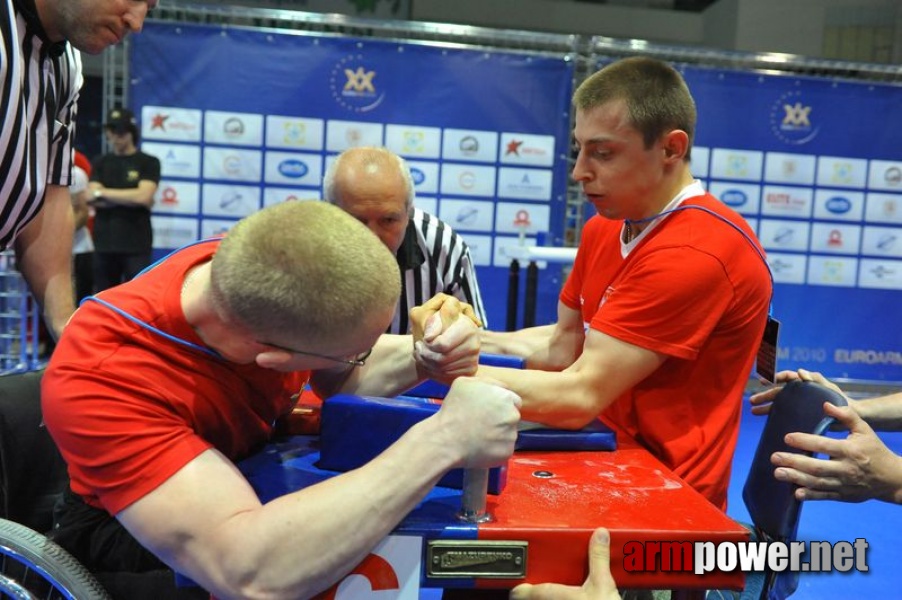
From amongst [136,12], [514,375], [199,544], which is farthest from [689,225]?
[136,12]

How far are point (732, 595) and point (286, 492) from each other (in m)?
0.95

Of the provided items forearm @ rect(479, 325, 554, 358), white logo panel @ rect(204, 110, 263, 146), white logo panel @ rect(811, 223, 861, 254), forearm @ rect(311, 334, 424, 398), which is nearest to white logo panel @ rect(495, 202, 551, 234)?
white logo panel @ rect(204, 110, 263, 146)

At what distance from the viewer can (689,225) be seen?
182cm

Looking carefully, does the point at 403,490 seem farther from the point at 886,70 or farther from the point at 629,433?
the point at 886,70

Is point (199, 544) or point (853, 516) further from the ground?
point (199, 544)

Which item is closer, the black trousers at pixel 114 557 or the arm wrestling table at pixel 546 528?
the arm wrestling table at pixel 546 528

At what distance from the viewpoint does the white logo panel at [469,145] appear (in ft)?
19.1

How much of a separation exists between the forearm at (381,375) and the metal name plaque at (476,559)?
0.56 metres

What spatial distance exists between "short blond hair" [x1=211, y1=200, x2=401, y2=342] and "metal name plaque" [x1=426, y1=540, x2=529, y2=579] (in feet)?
1.10

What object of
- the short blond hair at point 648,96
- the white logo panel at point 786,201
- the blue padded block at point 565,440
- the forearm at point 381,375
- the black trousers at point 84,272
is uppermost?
the short blond hair at point 648,96

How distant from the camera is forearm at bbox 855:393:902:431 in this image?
6.82 feet

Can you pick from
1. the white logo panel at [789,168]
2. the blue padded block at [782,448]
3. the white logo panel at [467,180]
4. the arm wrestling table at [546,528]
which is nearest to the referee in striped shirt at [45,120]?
the arm wrestling table at [546,528]

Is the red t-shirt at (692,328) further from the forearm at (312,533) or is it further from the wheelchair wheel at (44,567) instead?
the wheelchair wheel at (44,567)

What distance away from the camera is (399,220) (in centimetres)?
250
